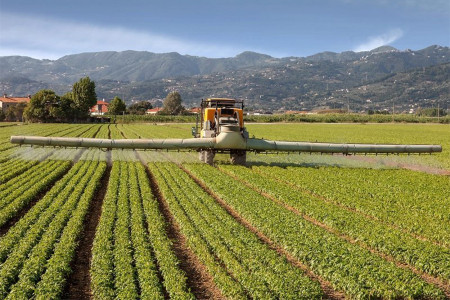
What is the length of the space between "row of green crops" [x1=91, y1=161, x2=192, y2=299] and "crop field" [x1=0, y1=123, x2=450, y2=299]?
0.03 m

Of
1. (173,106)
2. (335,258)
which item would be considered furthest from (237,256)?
(173,106)

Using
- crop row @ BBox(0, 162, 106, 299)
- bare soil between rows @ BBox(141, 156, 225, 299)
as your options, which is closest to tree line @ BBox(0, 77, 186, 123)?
crop row @ BBox(0, 162, 106, 299)

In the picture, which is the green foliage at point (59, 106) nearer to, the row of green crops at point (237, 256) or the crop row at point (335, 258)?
the row of green crops at point (237, 256)

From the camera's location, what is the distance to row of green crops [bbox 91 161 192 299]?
7734 mm

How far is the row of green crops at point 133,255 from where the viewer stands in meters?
7.73

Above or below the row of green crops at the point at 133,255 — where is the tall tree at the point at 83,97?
above

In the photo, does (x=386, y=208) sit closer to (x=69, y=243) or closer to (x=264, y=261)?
(x=264, y=261)

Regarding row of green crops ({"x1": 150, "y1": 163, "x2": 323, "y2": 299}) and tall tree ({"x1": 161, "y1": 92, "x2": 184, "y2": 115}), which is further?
tall tree ({"x1": 161, "y1": 92, "x2": 184, "y2": 115})

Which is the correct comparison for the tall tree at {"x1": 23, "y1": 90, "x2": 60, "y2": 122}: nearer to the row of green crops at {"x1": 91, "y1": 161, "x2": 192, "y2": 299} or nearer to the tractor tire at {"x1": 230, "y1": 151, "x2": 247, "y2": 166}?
the tractor tire at {"x1": 230, "y1": 151, "x2": 247, "y2": 166}

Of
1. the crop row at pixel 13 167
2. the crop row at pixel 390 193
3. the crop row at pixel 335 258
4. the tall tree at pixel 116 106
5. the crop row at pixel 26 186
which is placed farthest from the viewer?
the tall tree at pixel 116 106

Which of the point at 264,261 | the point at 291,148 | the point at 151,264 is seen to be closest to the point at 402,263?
the point at 264,261

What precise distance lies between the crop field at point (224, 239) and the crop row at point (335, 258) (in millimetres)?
28

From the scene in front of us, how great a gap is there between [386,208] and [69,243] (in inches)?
399

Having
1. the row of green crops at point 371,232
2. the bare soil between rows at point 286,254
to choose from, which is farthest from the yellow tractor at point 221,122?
the bare soil between rows at point 286,254
